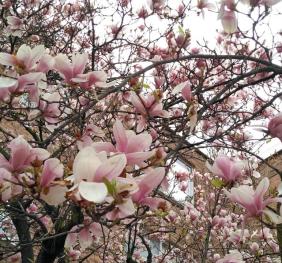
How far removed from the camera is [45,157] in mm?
1459

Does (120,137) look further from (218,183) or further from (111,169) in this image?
(218,183)

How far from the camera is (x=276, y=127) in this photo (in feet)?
6.21

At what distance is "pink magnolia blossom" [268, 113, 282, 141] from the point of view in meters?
1.89

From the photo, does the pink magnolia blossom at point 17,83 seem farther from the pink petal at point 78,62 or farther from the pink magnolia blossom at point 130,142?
the pink magnolia blossom at point 130,142

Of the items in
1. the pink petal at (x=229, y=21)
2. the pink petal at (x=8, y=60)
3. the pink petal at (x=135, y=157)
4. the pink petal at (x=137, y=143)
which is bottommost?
the pink petal at (x=135, y=157)

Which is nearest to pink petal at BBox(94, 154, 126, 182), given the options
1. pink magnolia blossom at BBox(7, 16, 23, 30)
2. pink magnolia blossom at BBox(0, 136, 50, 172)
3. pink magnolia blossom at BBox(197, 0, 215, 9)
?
pink magnolia blossom at BBox(0, 136, 50, 172)

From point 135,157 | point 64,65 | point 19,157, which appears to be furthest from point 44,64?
point 135,157

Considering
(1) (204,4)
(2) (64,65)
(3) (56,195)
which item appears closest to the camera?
(3) (56,195)

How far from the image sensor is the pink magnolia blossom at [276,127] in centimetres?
189

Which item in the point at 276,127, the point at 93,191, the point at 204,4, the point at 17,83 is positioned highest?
the point at 204,4

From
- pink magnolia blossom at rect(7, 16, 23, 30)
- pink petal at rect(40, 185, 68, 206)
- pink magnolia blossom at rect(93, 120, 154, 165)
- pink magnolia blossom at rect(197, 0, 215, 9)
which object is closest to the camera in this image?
pink petal at rect(40, 185, 68, 206)

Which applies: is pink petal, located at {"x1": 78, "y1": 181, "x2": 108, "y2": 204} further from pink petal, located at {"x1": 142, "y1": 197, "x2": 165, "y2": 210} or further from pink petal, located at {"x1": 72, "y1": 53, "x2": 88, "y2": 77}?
pink petal, located at {"x1": 72, "y1": 53, "x2": 88, "y2": 77}

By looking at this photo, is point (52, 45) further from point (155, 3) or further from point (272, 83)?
point (272, 83)

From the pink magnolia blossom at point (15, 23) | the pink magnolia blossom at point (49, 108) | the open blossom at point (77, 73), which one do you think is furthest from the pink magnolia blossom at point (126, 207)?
the pink magnolia blossom at point (15, 23)
